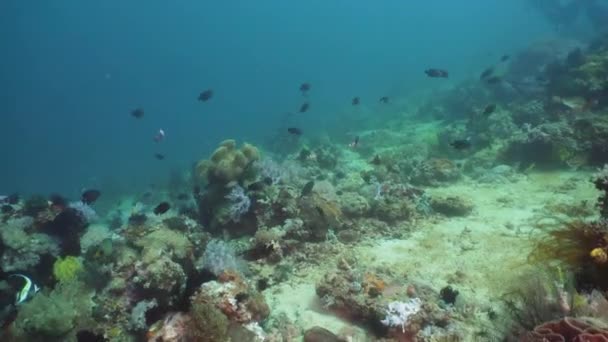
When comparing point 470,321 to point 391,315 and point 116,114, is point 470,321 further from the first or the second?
point 116,114

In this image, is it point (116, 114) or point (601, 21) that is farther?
point (116, 114)

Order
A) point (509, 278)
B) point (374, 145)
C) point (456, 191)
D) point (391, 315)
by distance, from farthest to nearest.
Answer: point (374, 145) < point (456, 191) < point (509, 278) < point (391, 315)

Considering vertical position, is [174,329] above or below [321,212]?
above

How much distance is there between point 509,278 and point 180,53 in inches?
8102

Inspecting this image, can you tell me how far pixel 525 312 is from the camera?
4879mm

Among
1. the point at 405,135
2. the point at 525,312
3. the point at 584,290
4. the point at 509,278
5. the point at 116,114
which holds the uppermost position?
the point at 584,290

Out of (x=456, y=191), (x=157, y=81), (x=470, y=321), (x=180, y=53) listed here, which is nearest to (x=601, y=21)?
(x=456, y=191)

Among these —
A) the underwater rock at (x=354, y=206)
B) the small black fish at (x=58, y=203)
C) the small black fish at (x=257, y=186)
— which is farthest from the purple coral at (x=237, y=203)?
the small black fish at (x=58, y=203)

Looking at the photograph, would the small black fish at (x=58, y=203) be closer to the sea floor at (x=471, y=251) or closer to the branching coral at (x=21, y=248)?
the branching coral at (x=21, y=248)

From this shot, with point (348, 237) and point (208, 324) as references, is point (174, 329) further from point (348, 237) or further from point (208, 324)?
point (348, 237)

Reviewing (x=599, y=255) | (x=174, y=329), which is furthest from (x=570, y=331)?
(x=174, y=329)

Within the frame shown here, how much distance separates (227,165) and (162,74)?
192 metres

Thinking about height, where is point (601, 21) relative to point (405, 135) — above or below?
above

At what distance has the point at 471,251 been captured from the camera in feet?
28.0
